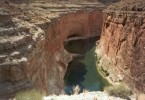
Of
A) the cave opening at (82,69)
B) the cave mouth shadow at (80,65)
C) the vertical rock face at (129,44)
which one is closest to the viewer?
the vertical rock face at (129,44)

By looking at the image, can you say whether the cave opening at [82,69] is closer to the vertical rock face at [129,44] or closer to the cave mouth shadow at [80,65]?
the cave mouth shadow at [80,65]

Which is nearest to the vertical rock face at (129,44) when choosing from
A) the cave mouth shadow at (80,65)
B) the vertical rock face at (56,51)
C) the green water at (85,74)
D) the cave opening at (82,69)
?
the green water at (85,74)

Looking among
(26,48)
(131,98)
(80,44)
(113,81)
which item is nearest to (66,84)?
(113,81)

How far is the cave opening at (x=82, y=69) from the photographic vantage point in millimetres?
21858

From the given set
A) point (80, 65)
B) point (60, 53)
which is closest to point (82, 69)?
point (80, 65)

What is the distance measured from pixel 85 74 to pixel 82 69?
157 cm

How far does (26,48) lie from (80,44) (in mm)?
25213

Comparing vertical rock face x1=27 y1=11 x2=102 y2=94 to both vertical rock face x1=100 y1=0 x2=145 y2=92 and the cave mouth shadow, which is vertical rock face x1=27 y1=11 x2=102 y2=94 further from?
vertical rock face x1=100 y1=0 x2=145 y2=92

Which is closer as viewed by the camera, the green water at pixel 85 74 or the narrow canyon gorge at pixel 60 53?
the narrow canyon gorge at pixel 60 53

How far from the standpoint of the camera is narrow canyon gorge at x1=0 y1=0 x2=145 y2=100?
1162 cm

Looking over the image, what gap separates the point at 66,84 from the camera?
2188 centimetres

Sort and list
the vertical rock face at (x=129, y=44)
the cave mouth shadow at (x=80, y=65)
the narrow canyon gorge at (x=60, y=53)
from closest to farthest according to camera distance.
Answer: the narrow canyon gorge at (x=60, y=53)
the vertical rock face at (x=129, y=44)
the cave mouth shadow at (x=80, y=65)

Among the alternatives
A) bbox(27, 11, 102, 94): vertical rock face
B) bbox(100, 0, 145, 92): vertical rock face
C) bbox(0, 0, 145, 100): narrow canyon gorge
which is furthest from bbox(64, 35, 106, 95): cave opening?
bbox(100, 0, 145, 92): vertical rock face

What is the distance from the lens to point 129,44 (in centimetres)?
1958
